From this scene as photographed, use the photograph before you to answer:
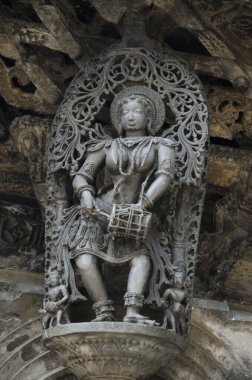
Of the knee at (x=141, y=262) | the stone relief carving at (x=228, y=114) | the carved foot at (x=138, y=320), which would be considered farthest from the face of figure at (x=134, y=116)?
the carved foot at (x=138, y=320)

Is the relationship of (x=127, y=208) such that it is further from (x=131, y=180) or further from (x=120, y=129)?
(x=120, y=129)

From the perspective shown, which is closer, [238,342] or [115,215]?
[115,215]

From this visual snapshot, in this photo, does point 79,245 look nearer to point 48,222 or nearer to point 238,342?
point 48,222

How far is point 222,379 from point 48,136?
1.55 metres

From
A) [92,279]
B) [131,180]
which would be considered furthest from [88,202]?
[92,279]

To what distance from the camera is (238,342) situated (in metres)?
5.86

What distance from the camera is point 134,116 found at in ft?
18.5

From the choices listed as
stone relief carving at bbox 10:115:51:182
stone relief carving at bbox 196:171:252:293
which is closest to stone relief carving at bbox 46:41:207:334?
stone relief carving at bbox 10:115:51:182

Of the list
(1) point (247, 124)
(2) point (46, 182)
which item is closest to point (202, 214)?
(1) point (247, 124)

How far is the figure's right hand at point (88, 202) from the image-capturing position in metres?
5.41

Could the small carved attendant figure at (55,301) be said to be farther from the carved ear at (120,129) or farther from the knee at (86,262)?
the carved ear at (120,129)

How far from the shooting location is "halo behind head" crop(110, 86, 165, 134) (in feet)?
18.7

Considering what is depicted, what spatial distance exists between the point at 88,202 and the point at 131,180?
238 millimetres

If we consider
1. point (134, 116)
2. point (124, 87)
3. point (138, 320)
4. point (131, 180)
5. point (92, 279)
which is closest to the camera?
point (138, 320)
